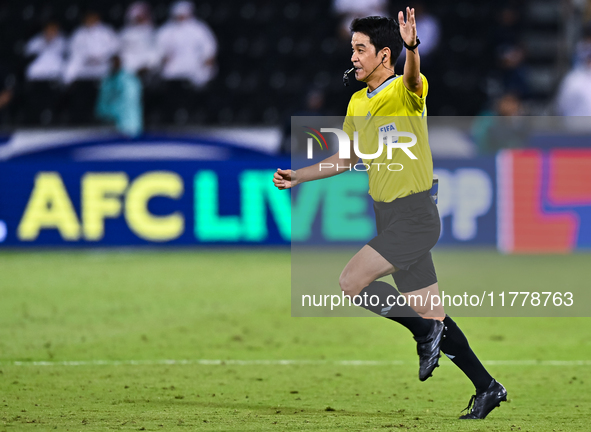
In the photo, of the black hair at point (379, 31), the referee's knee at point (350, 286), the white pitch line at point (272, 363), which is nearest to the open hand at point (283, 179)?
the referee's knee at point (350, 286)

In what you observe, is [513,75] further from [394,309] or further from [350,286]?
[350,286]

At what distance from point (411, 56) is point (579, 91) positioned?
9.95 m

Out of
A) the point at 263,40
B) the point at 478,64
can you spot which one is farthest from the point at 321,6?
the point at 478,64

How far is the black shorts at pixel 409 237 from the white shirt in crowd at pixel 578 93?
369 inches

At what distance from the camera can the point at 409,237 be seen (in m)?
5.02

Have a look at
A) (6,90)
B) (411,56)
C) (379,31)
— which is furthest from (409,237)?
(6,90)

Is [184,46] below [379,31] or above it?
above

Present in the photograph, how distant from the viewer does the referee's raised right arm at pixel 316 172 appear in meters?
5.21

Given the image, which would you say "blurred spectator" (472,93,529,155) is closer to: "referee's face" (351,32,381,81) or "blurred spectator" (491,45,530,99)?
"blurred spectator" (491,45,530,99)

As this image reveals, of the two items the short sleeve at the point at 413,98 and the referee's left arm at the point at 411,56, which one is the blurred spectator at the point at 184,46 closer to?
the short sleeve at the point at 413,98

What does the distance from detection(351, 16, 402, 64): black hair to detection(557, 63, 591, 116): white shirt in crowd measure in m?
9.37

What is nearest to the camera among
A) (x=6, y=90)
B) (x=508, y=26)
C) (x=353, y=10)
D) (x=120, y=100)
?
(x=120, y=100)

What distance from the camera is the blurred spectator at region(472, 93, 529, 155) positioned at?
13.0 m

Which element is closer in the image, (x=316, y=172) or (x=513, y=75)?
(x=316, y=172)
